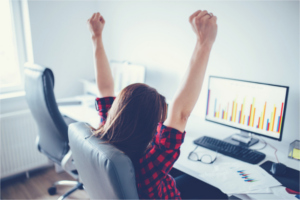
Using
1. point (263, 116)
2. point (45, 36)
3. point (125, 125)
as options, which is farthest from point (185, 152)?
point (45, 36)

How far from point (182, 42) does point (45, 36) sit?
53.8 inches

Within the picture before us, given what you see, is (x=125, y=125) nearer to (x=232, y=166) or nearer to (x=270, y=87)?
(x=232, y=166)

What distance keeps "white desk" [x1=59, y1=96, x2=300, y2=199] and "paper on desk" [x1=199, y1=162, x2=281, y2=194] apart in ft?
0.12

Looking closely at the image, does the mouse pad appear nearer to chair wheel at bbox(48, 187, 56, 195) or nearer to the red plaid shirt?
the red plaid shirt

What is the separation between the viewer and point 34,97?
169 centimetres

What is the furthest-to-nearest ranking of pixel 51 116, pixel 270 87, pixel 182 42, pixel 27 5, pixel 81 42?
pixel 81 42 < pixel 27 5 < pixel 182 42 < pixel 51 116 < pixel 270 87

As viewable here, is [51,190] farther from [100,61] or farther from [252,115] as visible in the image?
[252,115]

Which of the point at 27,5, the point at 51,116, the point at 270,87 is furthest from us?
the point at 27,5

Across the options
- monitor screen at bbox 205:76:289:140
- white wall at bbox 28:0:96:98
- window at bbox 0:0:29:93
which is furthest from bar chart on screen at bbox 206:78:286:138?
window at bbox 0:0:29:93

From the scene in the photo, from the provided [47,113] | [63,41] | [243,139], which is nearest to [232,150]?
[243,139]

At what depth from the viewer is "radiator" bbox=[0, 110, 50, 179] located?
7.43 ft

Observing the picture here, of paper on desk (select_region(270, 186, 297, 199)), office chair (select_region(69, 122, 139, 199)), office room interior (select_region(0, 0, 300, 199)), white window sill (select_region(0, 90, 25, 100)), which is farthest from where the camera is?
white window sill (select_region(0, 90, 25, 100))

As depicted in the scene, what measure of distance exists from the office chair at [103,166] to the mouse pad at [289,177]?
0.81 meters

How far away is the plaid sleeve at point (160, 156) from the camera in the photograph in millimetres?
870
